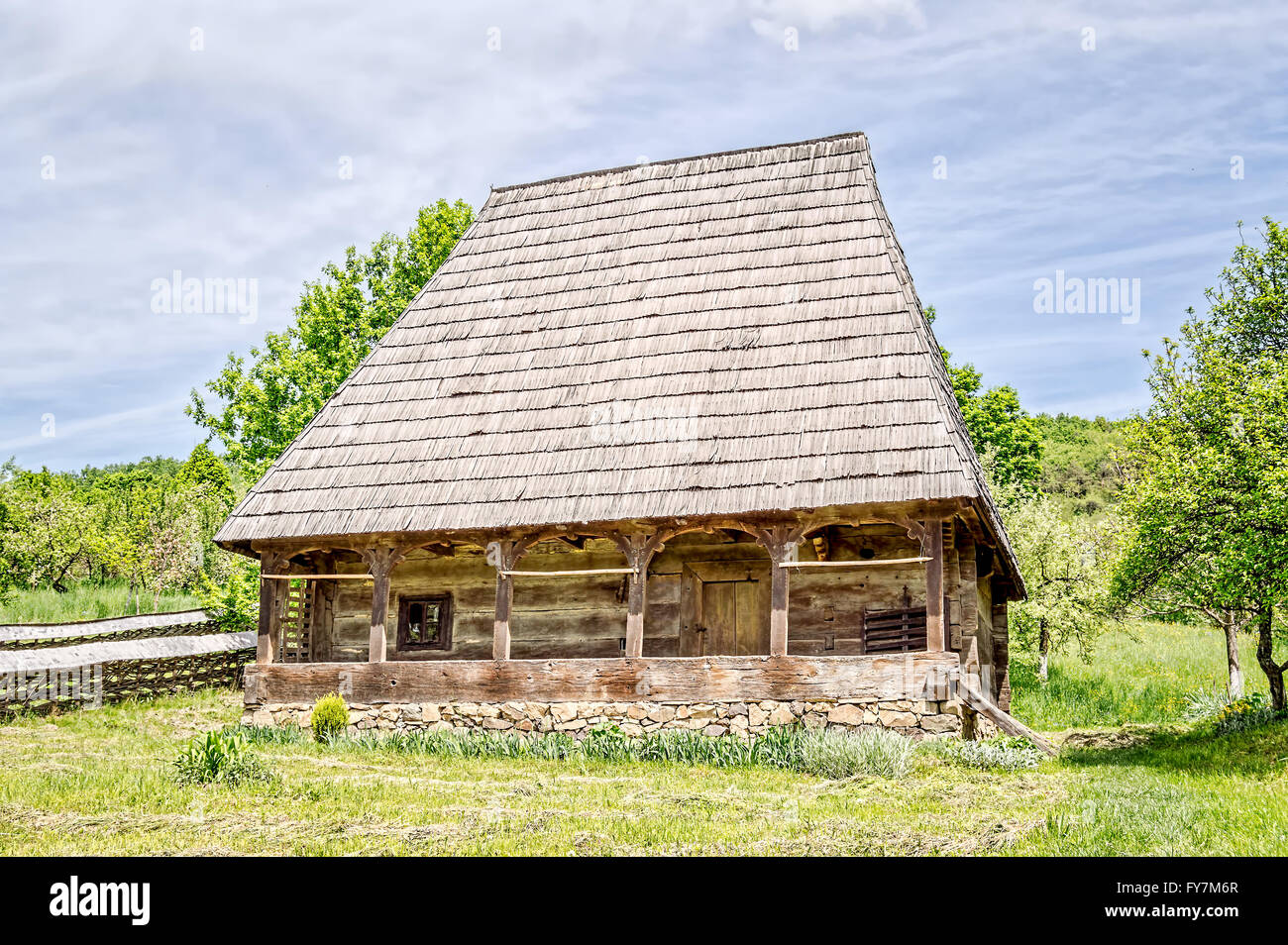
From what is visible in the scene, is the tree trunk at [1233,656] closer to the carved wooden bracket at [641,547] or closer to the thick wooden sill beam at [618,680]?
the thick wooden sill beam at [618,680]

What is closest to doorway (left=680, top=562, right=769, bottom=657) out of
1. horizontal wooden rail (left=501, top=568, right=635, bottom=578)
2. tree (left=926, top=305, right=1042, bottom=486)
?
horizontal wooden rail (left=501, top=568, right=635, bottom=578)

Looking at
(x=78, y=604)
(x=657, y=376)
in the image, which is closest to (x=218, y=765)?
(x=657, y=376)

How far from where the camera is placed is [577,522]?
1418 cm

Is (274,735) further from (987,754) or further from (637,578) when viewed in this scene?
(987,754)

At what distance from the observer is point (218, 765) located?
34.7 ft

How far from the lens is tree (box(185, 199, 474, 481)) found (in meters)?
26.2

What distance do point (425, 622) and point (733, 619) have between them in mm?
4861

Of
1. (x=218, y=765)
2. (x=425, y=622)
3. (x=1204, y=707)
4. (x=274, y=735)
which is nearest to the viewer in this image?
(x=218, y=765)

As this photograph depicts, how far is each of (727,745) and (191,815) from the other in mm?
5739

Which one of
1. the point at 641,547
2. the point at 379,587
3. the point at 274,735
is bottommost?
the point at 274,735

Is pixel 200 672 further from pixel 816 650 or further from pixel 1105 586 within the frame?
pixel 1105 586

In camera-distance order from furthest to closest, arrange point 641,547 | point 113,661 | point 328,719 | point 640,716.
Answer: point 113,661, point 328,719, point 641,547, point 640,716

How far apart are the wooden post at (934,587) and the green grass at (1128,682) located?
9349mm
